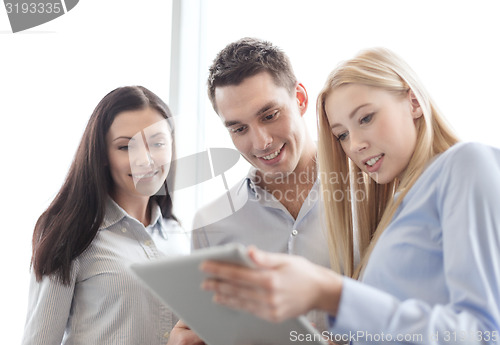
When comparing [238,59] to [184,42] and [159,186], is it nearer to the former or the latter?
[159,186]

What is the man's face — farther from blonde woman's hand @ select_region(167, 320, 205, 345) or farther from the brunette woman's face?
blonde woman's hand @ select_region(167, 320, 205, 345)

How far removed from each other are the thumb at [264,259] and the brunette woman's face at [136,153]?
95cm

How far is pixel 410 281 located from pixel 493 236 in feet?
0.53

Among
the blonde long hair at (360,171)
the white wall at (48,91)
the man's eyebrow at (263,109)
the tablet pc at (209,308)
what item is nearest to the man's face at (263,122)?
the man's eyebrow at (263,109)

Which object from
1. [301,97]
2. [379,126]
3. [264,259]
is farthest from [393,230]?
[301,97]

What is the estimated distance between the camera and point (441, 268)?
0.83m

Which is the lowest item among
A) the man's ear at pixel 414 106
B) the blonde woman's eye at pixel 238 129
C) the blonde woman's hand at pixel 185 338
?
the blonde woman's hand at pixel 185 338

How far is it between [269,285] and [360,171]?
610 mm

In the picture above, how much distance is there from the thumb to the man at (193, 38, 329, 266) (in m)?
0.63

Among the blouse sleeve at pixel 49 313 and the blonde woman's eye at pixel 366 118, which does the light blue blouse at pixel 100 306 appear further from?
the blonde woman's eye at pixel 366 118

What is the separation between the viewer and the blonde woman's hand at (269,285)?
2.06 feet

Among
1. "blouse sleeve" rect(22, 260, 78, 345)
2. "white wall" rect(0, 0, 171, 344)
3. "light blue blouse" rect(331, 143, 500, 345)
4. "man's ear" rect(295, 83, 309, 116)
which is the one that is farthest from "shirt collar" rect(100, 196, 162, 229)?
"light blue blouse" rect(331, 143, 500, 345)

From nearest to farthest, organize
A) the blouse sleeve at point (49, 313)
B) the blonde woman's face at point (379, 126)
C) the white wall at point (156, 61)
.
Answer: the blonde woman's face at point (379, 126), the blouse sleeve at point (49, 313), the white wall at point (156, 61)

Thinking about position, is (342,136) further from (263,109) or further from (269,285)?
(269,285)
